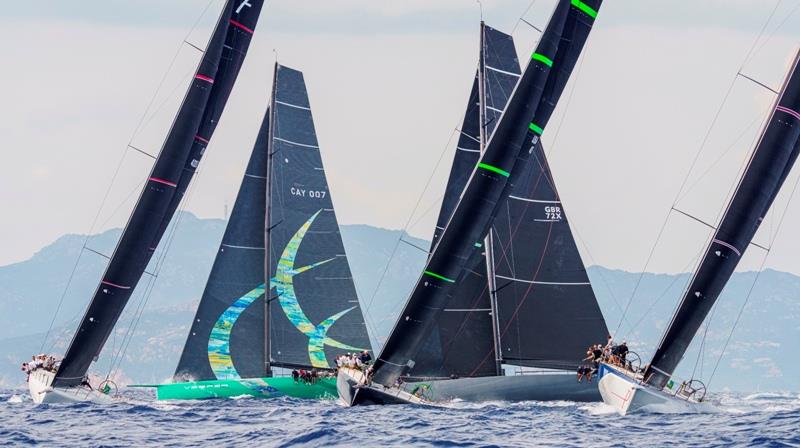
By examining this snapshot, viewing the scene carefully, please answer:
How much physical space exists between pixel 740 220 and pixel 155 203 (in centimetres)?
1709

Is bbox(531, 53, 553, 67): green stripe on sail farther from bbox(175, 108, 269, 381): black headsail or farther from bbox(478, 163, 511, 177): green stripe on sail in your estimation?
bbox(175, 108, 269, 381): black headsail

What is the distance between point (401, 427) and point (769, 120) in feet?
42.8

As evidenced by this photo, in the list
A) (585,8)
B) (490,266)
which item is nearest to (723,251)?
(585,8)

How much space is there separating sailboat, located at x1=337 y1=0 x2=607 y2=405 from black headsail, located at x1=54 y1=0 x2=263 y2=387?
724cm

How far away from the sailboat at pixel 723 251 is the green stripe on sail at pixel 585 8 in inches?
243

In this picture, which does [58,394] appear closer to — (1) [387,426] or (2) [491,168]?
(1) [387,426]

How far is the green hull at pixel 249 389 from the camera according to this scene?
152ft

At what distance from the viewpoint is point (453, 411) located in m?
37.9

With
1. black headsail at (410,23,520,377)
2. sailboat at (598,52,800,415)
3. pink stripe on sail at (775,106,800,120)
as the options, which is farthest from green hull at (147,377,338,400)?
pink stripe on sail at (775,106,800,120)

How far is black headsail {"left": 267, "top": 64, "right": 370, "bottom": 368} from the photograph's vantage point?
162ft

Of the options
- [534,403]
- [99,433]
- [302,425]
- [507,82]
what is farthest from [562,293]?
[99,433]

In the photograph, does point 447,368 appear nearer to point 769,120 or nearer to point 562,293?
point 562,293

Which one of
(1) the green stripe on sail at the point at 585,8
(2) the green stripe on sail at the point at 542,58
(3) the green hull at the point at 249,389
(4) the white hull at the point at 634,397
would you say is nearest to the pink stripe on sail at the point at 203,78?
(2) the green stripe on sail at the point at 542,58

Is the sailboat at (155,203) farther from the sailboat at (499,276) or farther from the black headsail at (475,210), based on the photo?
the black headsail at (475,210)
